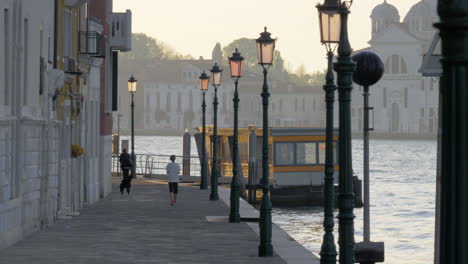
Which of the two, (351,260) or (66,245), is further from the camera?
(66,245)

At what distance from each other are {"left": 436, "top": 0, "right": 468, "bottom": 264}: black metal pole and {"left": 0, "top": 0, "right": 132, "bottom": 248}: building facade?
1609 cm

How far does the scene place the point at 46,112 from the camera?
2639 cm

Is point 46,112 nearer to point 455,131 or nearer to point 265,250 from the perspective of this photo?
point 265,250

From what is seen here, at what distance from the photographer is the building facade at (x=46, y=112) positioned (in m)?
21.9

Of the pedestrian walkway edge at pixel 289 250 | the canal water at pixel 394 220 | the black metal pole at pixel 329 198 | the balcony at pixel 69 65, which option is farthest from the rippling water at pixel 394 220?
the black metal pole at pixel 329 198

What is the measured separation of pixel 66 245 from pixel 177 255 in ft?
9.48

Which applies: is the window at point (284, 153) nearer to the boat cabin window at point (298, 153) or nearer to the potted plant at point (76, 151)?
the boat cabin window at point (298, 153)

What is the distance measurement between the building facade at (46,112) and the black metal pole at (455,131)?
52.8 feet

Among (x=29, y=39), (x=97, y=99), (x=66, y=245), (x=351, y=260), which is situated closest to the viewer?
(x=351, y=260)

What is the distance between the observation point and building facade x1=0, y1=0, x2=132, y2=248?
21.9m

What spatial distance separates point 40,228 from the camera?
26.1 m

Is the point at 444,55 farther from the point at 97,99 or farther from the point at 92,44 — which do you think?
the point at 97,99

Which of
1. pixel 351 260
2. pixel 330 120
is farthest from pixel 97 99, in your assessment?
pixel 351 260

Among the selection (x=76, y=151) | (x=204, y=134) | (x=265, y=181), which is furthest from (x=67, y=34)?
(x=204, y=134)
